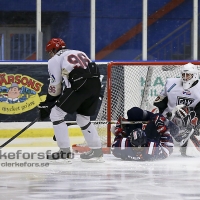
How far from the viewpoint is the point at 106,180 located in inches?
182

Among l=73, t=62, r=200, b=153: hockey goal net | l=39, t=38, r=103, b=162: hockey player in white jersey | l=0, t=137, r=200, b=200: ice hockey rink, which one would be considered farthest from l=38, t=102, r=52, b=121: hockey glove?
l=73, t=62, r=200, b=153: hockey goal net

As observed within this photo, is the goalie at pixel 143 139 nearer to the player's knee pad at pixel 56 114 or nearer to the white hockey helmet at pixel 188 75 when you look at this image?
the white hockey helmet at pixel 188 75

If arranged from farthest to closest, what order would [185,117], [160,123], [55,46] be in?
[185,117] → [160,123] → [55,46]

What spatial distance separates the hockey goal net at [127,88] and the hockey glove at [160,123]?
0.63 metres

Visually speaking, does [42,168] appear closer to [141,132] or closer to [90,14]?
[141,132]

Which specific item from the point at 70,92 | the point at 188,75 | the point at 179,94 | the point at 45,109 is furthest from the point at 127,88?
the point at 70,92

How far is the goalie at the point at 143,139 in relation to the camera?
5709 millimetres

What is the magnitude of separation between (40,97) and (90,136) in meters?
2.04

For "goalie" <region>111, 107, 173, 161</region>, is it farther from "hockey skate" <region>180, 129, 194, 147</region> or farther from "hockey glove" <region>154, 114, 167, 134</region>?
"hockey skate" <region>180, 129, 194, 147</region>

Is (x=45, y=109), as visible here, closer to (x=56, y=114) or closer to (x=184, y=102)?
(x=56, y=114)

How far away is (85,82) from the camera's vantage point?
5.45 meters

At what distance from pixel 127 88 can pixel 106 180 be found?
256cm

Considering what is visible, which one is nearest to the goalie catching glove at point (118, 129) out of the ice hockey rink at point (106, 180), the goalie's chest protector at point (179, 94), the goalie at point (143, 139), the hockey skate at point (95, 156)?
the goalie at point (143, 139)

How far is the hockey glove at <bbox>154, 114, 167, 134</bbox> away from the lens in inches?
232
